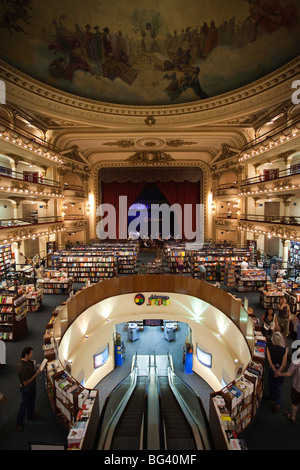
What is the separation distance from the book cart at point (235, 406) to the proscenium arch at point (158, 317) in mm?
1422

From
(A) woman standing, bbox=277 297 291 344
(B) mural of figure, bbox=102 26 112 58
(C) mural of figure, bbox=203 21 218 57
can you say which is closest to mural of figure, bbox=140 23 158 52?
(B) mural of figure, bbox=102 26 112 58

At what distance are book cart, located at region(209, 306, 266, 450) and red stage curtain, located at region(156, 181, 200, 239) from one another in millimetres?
15766

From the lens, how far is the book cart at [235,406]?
3142mm

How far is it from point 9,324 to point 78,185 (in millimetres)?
13098

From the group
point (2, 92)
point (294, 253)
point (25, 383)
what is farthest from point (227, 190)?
point (25, 383)

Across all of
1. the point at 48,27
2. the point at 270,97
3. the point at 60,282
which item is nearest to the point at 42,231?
the point at 60,282

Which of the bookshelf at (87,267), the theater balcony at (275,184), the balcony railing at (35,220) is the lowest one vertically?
the bookshelf at (87,267)

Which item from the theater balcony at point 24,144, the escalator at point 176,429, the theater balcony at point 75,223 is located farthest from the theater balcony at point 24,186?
the escalator at point 176,429

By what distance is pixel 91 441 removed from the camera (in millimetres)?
3328

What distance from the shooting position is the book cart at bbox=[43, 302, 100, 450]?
10.0 ft

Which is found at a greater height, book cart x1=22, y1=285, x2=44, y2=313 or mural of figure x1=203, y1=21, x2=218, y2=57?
mural of figure x1=203, y1=21, x2=218, y2=57

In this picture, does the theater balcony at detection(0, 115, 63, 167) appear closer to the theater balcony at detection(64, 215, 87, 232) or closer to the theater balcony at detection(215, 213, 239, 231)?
the theater balcony at detection(64, 215, 87, 232)

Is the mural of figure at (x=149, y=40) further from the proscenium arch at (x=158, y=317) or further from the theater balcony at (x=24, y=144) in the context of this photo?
the proscenium arch at (x=158, y=317)

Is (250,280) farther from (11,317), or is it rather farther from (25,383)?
(11,317)
